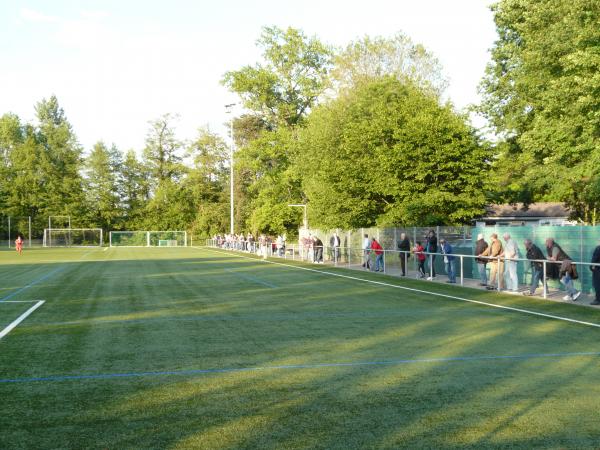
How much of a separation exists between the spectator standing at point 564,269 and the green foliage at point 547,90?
877 cm

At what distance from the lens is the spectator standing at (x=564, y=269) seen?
54.9ft

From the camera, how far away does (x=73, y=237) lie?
9656 cm

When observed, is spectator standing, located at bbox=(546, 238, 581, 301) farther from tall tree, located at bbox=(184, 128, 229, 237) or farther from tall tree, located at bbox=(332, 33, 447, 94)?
tall tree, located at bbox=(184, 128, 229, 237)

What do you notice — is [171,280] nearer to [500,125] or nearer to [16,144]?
[500,125]

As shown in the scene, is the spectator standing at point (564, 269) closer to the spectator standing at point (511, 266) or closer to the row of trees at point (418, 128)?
the spectator standing at point (511, 266)

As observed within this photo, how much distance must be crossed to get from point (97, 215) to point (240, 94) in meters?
46.0

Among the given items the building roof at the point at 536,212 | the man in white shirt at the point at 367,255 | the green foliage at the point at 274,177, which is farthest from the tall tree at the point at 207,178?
the man in white shirt at the point at 367,255

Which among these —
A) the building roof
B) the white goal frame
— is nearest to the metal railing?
the building roof

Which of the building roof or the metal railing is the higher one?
the building roof

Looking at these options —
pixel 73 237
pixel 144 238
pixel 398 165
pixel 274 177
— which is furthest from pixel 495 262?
pixel 73 237

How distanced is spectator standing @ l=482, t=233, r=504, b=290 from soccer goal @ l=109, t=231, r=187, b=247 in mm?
73633

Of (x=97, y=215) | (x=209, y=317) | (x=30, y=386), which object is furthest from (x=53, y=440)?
(x=97, y=215)

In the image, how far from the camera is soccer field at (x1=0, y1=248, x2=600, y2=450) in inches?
222

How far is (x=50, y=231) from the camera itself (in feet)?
313
